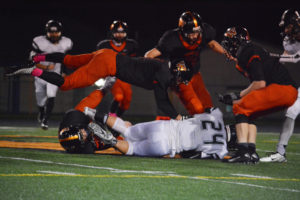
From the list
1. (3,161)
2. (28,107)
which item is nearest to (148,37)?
(28,107)

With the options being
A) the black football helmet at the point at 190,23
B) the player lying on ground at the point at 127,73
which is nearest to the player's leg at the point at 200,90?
the black football helmet at the point at 190,23

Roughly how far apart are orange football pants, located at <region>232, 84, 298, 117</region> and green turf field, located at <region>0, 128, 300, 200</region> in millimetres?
668

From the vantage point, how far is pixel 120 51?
11672mm

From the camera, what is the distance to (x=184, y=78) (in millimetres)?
8656

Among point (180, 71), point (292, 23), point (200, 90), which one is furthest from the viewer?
point (200, 90)

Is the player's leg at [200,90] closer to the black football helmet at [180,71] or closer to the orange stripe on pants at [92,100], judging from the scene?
the black football helmet at [180,71]

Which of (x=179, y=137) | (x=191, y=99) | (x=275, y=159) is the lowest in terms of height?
(x=275, y=159)

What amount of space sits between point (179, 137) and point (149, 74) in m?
1.24

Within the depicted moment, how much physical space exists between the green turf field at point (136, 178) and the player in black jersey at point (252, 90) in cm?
38

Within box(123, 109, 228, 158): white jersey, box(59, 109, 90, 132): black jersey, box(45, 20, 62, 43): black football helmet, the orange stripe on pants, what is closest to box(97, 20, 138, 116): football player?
box(45, 20, 62, 43): black football helmet

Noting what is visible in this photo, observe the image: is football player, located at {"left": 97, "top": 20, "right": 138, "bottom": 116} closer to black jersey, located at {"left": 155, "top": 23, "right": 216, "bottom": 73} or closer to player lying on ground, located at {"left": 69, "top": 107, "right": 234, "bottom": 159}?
black jersey, located at {"left": 155, "top": 23, "right": 216, "bottom": 73}

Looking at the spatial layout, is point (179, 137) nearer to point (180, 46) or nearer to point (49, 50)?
point (180, 46)

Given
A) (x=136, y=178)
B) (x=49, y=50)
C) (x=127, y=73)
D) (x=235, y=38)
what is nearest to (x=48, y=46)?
(x=49, y=50)

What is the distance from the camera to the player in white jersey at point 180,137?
7723 mm
